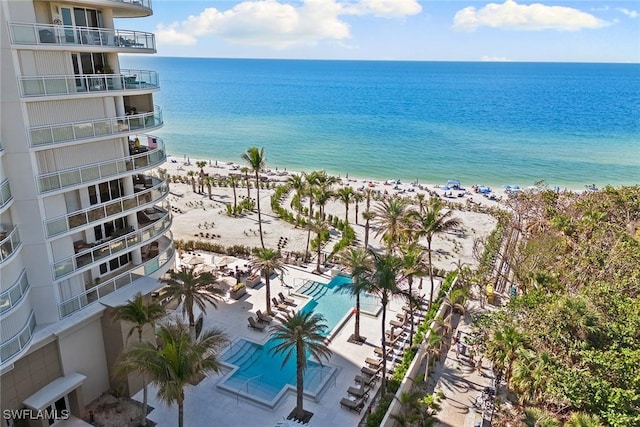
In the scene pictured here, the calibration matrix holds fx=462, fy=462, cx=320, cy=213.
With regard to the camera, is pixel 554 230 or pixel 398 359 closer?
pixel 398 359

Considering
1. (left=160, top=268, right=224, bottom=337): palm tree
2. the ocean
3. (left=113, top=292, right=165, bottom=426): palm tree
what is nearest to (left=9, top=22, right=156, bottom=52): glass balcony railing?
(left=113, top=292, right=165, bottom=426): palm tree

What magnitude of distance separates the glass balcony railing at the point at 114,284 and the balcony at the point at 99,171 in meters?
4.60

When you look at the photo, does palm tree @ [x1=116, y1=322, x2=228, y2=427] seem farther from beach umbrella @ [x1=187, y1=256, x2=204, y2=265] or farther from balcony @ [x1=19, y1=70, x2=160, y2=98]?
beach umbrella @ [x1=187, y1=256, x2=204, y2=265]

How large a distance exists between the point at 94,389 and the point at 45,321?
4.41 m

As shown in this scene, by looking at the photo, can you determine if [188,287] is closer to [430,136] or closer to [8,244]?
[8,244]

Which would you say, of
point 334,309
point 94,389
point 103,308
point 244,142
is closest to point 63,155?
point 103,308

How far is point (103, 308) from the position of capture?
20.1 m

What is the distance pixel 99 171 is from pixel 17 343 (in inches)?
290

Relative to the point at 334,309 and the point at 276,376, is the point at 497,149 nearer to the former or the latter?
the point at 334,309

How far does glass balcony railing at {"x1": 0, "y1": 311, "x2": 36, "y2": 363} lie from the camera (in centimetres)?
1581

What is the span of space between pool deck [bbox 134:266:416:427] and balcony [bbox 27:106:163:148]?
39.2 ft

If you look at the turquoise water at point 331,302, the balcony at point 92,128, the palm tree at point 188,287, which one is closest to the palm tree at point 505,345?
the turquoise water at point 331,302

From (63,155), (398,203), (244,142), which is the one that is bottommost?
(244,142)

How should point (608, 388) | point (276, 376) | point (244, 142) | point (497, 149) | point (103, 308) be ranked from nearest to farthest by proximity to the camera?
point (608, 388)
point (103, 308)
point (276, 376)
point (497, 149)
point (244, 142)
